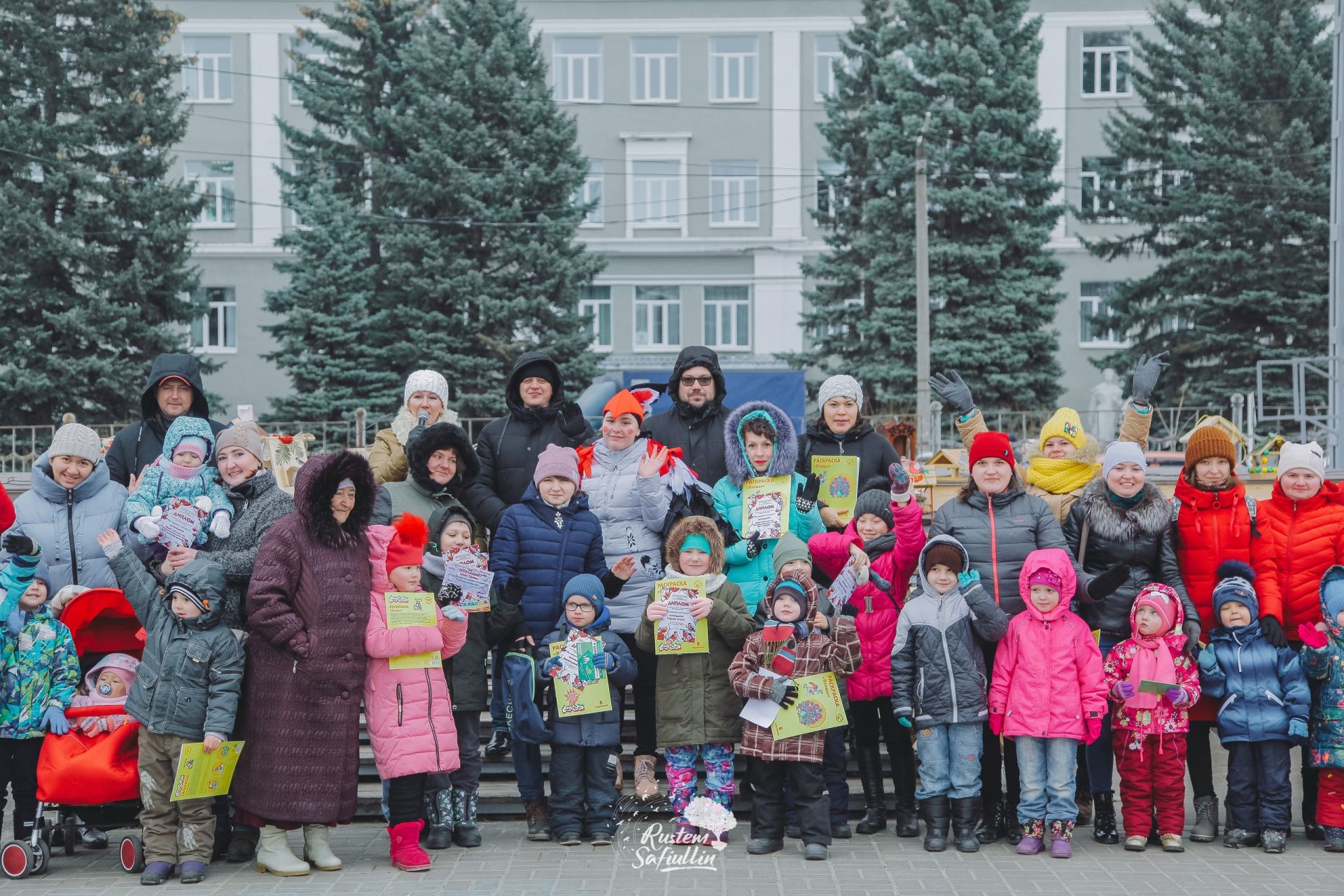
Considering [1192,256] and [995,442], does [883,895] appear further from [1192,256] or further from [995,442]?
[1192,256]

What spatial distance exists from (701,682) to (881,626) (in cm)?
99

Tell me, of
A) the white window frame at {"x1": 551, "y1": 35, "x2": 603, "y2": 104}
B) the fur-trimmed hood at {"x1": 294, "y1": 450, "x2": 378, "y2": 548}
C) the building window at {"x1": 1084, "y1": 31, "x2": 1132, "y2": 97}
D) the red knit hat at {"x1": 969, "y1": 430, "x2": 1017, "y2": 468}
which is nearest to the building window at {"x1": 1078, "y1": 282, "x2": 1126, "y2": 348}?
the building window at {"x1": 1084, "y1": 31, "x2": 1132, "y2": 97}

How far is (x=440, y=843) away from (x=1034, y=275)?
21769 mm

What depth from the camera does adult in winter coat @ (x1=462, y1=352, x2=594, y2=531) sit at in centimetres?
789

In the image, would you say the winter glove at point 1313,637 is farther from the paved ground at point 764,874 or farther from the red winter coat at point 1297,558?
the paved ground at point 764,874

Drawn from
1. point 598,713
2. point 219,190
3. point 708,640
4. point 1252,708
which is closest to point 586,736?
point 598,713

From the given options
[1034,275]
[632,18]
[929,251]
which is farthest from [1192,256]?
[632,18]

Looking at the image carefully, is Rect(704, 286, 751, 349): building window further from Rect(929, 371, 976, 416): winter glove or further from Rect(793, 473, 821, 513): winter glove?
Rect(793, 473, 821, 513): winter glove

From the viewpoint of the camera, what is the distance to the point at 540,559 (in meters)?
7.04

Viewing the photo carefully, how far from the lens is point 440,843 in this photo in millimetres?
6828

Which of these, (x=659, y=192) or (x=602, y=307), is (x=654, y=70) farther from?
(x=602, y=307)

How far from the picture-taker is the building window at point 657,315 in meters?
36.1

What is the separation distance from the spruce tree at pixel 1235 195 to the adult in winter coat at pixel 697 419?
20308 millimetres

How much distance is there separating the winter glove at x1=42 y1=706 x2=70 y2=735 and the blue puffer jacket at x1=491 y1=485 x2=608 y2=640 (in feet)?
6.95
